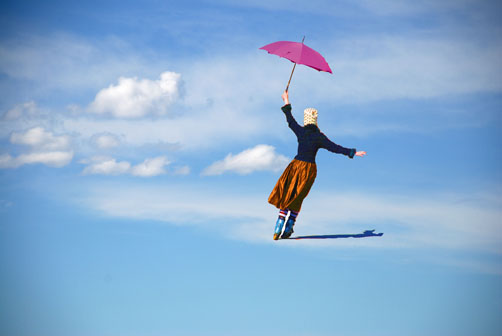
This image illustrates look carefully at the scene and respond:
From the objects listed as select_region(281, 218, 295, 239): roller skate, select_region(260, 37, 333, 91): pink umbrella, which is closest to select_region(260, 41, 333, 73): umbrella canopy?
select_region(260, 37, 333, 91): pink umbrella

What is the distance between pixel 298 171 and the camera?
15555 mm

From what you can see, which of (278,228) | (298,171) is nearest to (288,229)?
(278,228)

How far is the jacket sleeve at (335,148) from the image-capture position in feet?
49.7

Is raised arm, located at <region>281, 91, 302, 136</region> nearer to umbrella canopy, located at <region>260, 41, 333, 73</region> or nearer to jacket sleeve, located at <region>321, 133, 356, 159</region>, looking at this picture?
jacket sleeve, located at <region>321, 133, 356, 159</region>

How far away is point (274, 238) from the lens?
51.6 feet

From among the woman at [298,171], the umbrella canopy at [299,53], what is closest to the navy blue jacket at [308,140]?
the woman at [298,171]

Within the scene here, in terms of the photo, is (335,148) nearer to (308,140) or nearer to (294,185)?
(308,140)

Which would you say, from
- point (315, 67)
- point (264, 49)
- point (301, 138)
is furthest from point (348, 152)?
point (264, 49)

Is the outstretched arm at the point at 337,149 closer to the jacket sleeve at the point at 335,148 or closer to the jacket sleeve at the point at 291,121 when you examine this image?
the jacket sleeve at the point at 335,148

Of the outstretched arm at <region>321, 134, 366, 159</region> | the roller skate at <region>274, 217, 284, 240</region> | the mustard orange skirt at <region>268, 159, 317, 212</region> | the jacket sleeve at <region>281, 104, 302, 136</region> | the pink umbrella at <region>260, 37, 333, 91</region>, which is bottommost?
the roller skate at <region>274, 217, 284, 240</region>

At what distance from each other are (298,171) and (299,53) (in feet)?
9.25

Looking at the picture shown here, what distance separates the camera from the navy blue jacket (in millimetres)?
15422

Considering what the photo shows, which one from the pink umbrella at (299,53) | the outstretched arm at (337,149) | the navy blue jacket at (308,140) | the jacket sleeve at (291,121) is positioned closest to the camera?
the pink umbrella at (299,53)

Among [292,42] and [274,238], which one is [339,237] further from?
[292,42]
